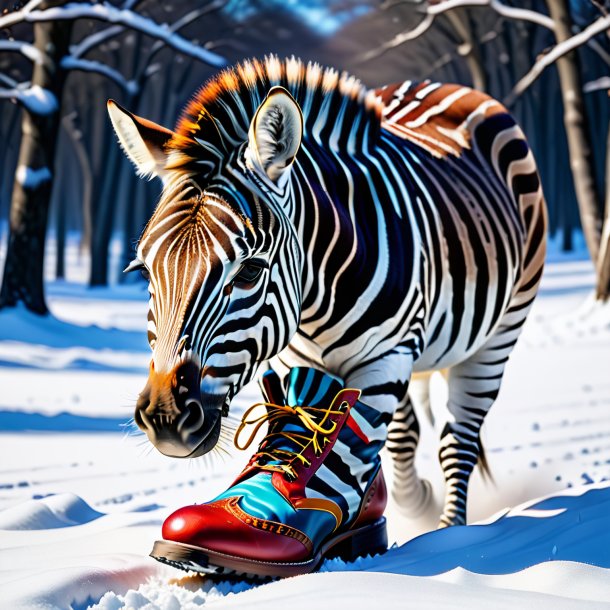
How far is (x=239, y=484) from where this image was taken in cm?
151

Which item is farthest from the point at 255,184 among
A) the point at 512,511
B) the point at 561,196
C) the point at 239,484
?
the point at 561,196

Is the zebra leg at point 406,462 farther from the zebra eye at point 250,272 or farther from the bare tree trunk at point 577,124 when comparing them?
the bare tree trunk at point 577,124

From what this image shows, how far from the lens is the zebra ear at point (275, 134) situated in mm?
1424

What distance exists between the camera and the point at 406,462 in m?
2.47

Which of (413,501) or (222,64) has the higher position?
(222,64)

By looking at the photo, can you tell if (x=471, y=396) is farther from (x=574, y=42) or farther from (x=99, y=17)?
(x=574, y=42)

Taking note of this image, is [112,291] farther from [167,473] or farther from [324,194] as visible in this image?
[324,194]

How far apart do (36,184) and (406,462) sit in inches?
166

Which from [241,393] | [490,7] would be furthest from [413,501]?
[490,7]

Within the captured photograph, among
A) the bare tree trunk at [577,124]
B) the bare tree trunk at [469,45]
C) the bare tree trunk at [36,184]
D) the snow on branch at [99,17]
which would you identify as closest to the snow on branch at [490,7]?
the bare tree trunk at [577,124]

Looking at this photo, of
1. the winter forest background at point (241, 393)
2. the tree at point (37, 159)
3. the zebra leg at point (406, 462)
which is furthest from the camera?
the tree at point (37, 159)

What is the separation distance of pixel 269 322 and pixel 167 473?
183 centimetres

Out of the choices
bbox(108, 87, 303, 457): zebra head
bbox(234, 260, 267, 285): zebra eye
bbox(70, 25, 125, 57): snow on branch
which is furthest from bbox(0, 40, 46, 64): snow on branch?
bbox(234, 260, 267, 285): zebra eye

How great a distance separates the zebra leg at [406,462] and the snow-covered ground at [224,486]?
5cm
